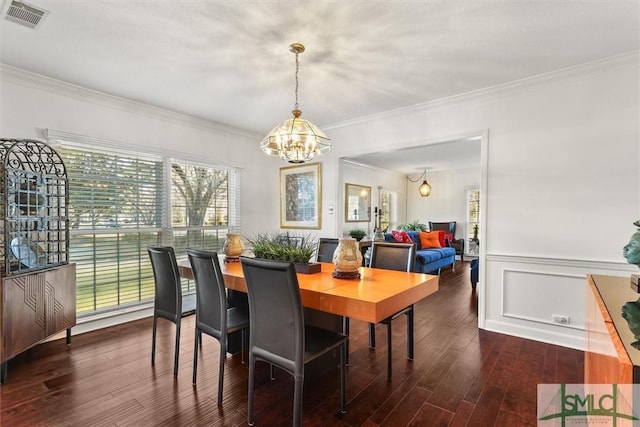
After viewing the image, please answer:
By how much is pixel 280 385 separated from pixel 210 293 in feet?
2.80

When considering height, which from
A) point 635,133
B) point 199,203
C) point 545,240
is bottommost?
point 545,240

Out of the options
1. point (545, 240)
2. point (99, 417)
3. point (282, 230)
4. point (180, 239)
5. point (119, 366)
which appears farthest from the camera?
point (282, 230)

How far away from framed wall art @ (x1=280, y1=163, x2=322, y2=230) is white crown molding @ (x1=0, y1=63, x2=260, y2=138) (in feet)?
4.09

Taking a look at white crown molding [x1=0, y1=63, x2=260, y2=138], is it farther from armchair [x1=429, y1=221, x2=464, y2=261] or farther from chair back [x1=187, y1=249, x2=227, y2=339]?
armchair [x1=429, y1=221, x2=464, y2=261]

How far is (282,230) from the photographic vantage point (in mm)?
5453

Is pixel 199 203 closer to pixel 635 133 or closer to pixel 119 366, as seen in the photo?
pixel 119 366

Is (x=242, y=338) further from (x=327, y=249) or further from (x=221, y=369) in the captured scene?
(x=327, y=249)

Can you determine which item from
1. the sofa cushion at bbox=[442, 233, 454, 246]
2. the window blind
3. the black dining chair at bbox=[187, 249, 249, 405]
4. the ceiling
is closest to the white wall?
the ceiling

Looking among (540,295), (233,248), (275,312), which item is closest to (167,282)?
(233,248)

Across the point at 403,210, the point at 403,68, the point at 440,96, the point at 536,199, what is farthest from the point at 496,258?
the point at 403,210

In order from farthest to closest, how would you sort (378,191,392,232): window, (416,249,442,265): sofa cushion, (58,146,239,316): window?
(378,191,392,232): window < (416,249,442,265): sofa cushion < (58,146,239,316): window

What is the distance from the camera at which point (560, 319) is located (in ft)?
9.85

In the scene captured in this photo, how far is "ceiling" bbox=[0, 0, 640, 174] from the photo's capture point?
2.04 m

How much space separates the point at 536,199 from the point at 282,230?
12.1 feet
